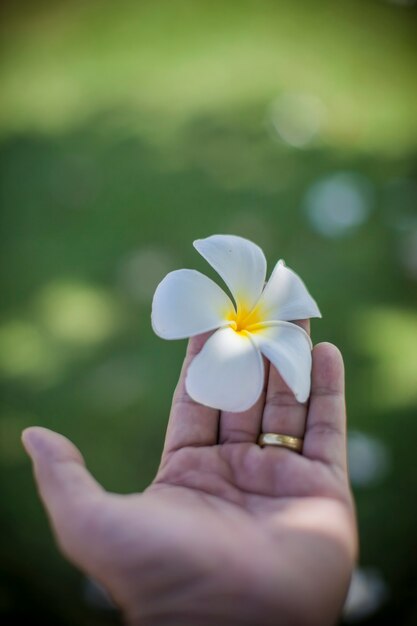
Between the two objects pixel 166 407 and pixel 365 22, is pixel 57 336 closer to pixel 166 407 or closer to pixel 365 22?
pixel 166 407

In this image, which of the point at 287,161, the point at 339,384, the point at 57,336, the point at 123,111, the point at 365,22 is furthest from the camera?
the point at 365,22

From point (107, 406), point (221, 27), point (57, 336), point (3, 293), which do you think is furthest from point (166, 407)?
point (221, 27)

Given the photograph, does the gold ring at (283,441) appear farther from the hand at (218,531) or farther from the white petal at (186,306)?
the white petal at (186,306)

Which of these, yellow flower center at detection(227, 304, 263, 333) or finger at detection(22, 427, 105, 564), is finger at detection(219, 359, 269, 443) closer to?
yellow flower center at detection(227, 304, 263, 333)

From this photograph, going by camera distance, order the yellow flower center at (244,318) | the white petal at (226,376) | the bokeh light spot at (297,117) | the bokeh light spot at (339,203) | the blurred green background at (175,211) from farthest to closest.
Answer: the bokeh light spot at (297,117) < the bokeh light spot at (339,203) < the blurred green background at (175,211) < the yellow flower center at (244,318) < the white petal at (226,376)

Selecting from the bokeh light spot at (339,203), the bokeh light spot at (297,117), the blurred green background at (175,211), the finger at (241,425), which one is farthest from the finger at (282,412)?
the bokeh light spot at (297,117)

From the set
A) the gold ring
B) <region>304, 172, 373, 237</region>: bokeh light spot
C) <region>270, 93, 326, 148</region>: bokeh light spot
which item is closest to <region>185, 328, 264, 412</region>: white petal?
the gold ring
